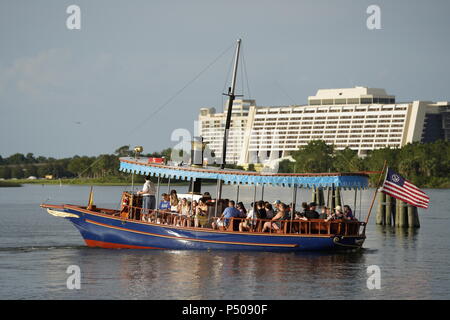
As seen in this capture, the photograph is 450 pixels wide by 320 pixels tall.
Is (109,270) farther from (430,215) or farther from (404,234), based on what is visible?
(430,215)

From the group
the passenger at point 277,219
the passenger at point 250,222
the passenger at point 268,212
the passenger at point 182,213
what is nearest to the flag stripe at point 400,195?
the passenger at point 277,219

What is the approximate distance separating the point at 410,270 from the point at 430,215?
35.0 metres

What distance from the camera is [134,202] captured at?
116ft

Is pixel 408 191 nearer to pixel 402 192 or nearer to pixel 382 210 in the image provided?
pixel 402 192

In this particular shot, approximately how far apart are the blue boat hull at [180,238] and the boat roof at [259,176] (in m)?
2.10

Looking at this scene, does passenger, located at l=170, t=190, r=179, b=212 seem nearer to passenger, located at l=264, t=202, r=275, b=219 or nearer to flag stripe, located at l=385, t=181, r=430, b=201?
passenger, located at l=264, t=202, r=275, b=219

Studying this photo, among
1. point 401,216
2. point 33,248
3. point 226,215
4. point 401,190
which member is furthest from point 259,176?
point 401,216

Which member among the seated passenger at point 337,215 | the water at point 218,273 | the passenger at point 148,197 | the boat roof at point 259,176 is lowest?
the water at point 218,273

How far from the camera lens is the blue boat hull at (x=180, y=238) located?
110 feet

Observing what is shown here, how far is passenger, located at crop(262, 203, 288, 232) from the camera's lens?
33.5m

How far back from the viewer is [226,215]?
33.8 metres

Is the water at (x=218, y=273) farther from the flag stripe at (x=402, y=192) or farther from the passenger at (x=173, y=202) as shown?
the flag stripe at (x=402, y=192)

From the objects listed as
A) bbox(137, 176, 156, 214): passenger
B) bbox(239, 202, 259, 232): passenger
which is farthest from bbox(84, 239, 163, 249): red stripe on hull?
bbox(239, 202, 259, 232): passenger
